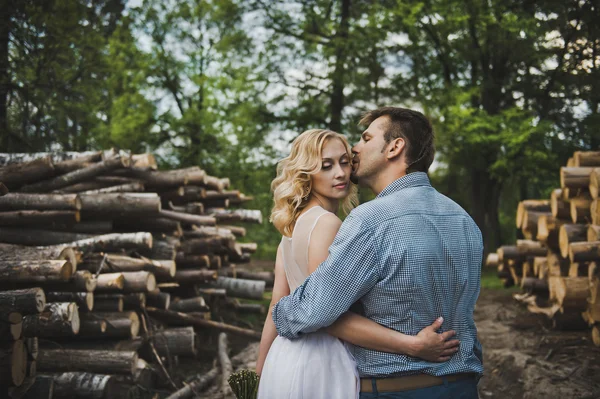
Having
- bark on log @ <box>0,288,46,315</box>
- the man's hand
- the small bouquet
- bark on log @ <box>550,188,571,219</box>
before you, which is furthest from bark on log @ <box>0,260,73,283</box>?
bark on log @ <box>550,188,571,219</box>

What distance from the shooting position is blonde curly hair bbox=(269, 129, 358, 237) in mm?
3303

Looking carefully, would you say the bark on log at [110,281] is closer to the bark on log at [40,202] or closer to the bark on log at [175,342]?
the bark on log at [40,202]

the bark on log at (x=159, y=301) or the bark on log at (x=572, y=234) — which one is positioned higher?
the bark on log at (x=572, y=234)

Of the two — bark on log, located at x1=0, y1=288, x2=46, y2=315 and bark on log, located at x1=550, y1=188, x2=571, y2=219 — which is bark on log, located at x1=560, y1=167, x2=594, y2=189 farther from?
bark on log, located at x1=0, y1=288, x2=46, y2=315

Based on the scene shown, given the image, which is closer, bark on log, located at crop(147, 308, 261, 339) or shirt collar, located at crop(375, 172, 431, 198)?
shirt collar, located at crop(375, 172, 431, 198)

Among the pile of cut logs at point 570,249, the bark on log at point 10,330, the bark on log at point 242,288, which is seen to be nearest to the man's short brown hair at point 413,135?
the bark on log at point 10,330

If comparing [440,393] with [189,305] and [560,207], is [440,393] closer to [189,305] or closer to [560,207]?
[189,305]

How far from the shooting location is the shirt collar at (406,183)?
9.57 ft

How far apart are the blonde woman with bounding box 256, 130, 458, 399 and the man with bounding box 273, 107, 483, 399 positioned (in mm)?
66

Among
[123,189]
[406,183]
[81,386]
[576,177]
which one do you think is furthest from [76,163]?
[576,177]

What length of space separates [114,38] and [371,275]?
22.5m

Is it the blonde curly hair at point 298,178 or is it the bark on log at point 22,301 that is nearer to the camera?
the blonde curly hair at point 298,178

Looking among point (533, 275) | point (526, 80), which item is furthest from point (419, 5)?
point (533, 275)

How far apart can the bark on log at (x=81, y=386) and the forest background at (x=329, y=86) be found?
7.87m
